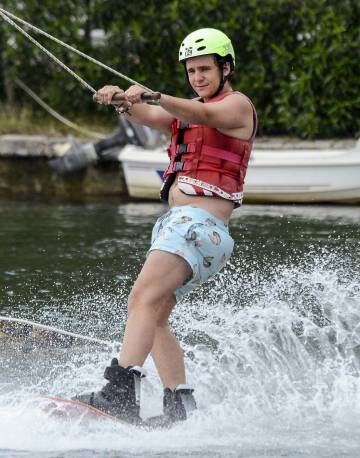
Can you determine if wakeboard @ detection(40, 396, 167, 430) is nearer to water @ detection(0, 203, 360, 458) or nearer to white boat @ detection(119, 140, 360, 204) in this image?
water @ detection(0, 203, 360, 458)

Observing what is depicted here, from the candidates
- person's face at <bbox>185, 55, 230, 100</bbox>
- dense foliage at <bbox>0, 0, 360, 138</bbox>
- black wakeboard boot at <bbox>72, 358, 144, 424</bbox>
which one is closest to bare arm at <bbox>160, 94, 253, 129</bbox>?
person's face at <bbox>185, 55, 230, 100</bbox>

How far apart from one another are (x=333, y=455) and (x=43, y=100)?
1238cm

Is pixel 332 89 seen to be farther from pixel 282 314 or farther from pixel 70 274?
pixel 282 314

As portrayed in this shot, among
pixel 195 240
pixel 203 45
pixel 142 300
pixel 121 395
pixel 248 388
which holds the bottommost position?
pixel 248 388

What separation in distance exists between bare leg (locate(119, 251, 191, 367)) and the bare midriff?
303 millimetres

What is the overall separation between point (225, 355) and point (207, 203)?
115 centimetres

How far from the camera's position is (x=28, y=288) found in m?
9.27

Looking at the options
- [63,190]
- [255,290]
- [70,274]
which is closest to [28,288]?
[70,274]

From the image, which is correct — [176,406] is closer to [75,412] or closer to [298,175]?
[75,412]

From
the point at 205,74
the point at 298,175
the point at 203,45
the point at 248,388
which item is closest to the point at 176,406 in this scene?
the point at 248,388

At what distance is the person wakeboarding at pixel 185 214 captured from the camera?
5676 mm

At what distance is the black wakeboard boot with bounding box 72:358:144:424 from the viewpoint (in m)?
5.65

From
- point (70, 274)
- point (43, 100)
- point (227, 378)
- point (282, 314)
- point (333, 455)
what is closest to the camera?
point (333, 455)

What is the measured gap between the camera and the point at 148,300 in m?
5.70
